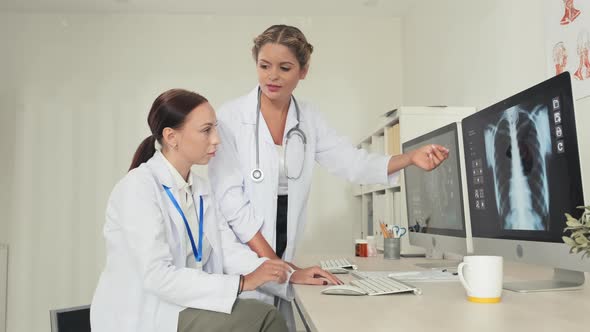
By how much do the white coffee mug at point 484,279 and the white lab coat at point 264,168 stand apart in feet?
2.35

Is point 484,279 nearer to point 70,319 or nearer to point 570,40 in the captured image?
point 70,319

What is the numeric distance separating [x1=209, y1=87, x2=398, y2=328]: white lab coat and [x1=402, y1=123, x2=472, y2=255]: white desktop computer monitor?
0.16m

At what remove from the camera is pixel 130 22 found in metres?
4.20

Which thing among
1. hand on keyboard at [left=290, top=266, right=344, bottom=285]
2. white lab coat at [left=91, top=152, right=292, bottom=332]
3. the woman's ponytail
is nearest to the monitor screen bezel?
hand on keyboard at [left=290, top=266, right=344, bottom=285]

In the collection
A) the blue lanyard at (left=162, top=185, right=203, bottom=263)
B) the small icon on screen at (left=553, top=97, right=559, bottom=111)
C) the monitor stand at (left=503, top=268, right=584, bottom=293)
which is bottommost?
the monitor stand at (left=503, top=268, right=584, bottom=293)

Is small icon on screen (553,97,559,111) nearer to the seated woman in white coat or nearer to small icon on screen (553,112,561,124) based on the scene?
small icon on screen (553,112,561,124)

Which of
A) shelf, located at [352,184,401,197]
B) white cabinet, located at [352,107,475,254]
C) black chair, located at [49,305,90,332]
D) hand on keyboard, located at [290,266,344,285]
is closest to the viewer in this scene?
hand on keyboard, located at [290,266,344,285]

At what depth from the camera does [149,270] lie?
3.97 feet

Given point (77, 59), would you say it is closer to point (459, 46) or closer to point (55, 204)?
point (55, 204)

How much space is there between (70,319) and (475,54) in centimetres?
228

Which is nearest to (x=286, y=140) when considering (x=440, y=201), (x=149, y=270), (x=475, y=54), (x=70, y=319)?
(x=440, y=201)

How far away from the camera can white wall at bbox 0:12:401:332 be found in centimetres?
404

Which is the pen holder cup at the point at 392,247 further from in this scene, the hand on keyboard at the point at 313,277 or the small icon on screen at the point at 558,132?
the small icon on screen at the point at 558,132

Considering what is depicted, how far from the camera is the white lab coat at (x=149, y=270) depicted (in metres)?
1.21
